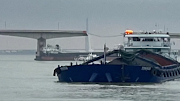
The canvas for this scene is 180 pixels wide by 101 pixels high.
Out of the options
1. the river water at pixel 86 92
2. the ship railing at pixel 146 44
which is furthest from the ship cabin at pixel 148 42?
the river water at pixel 86 92

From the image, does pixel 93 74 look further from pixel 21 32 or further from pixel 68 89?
pixel 21 32

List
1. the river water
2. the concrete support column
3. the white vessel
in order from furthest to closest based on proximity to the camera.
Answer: the concrete support column
the white vessel
the river water

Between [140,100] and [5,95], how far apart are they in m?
9.05

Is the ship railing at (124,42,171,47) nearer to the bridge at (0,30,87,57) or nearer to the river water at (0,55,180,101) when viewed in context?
the river water at (0,55,180,101)

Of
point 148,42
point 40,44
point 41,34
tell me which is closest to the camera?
point 148,42

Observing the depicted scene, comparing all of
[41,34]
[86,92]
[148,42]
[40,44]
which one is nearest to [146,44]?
[148,42]

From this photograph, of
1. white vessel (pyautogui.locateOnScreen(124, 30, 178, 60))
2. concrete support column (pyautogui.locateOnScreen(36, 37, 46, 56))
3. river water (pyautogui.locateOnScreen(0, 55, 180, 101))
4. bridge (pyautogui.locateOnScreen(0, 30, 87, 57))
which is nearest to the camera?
river water (pyautogui.locateOnScreen(0, 55, 180, 101))

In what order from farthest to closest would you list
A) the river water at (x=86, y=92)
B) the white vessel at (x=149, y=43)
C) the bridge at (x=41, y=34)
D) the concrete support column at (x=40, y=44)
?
the concrete support column at (x=40, y=44), the bridge at (x=41, y=34), the white vessel at (x=149, y=43), the river water at (x=86, y=92)

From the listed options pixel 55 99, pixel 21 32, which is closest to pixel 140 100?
pixel 55 99

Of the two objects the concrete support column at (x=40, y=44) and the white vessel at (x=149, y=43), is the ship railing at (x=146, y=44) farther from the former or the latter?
the concrete support column at (x=40, y=44)

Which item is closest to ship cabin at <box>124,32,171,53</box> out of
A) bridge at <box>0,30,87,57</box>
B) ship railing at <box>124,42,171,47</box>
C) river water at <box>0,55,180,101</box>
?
ship railing at <box>124,42,171,47</box>

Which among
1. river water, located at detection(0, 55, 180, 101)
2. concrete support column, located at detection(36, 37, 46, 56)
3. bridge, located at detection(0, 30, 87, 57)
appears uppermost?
bridge, located at detection(0, 30, 87, 57)

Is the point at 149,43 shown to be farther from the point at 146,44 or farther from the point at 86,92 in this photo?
the point at 86,92

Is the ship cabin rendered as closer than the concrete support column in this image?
Yes
